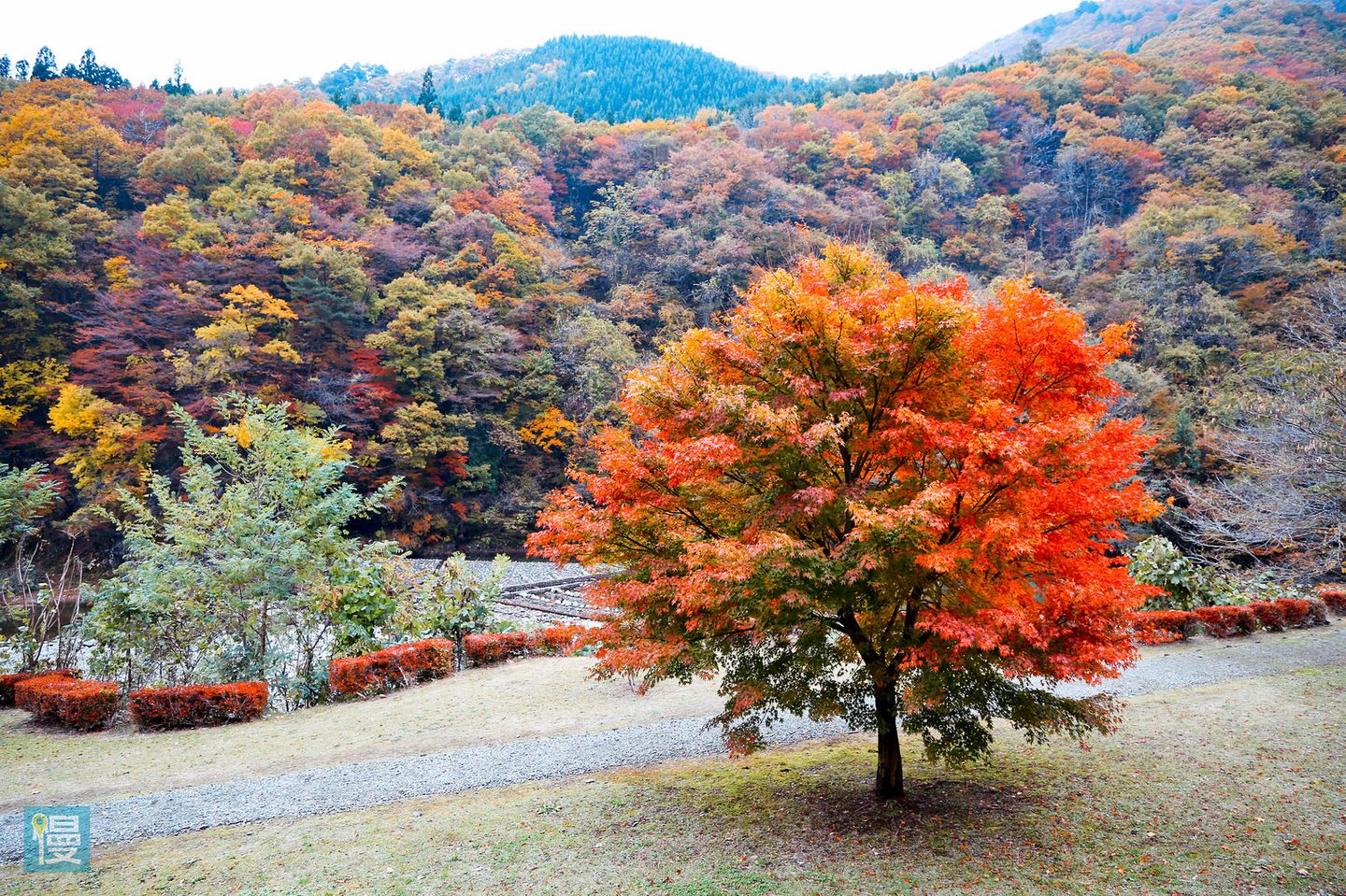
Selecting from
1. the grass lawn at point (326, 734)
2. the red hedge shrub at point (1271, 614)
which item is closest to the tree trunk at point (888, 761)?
the grass lawn at point (326, 734)

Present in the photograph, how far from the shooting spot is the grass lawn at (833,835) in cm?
500

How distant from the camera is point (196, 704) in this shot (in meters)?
9.28

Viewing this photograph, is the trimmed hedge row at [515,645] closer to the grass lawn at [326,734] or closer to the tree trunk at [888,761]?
the grass lawn at [326,734]

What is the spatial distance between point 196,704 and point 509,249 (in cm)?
2390

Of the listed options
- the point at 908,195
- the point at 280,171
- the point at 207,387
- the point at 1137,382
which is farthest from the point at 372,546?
the point at 908,195

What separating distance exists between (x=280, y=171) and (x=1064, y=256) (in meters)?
39.1

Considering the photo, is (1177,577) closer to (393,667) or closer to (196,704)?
(393,667)

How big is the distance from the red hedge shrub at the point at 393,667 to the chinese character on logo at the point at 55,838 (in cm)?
405

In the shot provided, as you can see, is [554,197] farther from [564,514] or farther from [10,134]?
[564,514]

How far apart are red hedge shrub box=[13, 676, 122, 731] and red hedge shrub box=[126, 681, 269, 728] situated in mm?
262

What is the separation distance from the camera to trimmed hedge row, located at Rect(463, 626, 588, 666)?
12.2 metres

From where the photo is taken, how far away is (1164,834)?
5453 millimetres

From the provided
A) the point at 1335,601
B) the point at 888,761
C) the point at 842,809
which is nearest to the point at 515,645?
the point at 842,809

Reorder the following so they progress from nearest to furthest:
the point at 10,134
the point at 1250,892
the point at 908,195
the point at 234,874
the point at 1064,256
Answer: the point at 1250,892 < the point at 234,874 < the point at 10,134 < the point at 1064,256 < the point at 908,195
